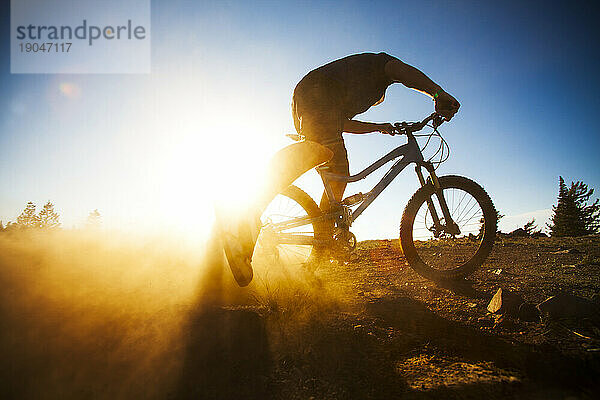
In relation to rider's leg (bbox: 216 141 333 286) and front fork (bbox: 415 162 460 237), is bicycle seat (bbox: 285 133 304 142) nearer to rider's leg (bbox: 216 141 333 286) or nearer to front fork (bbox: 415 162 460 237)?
rider's leg (bbox: 216 141 333 286)

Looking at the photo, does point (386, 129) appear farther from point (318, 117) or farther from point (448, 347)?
point (448, 347)

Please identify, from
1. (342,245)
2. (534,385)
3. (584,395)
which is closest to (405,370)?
(534,385)

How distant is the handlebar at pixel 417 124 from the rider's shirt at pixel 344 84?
63cm

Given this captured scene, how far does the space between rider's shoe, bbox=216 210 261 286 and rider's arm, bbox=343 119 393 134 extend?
257 centimetres

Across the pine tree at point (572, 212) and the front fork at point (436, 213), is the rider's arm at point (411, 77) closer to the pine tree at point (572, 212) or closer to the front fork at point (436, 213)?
the front fork at point (436, 213)

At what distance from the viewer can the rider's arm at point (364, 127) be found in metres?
3.88

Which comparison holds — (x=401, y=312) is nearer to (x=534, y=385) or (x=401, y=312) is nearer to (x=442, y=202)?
(x=534, y=385)

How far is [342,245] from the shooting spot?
11.3 feet

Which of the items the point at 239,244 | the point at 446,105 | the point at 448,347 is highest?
the point at 446,105

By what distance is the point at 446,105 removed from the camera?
329cm

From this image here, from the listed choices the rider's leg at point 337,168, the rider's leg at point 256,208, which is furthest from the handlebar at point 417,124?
the rider's leg at point 256,208

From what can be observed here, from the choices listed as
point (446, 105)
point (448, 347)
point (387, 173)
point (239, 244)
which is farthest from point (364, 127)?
point (448, 347)

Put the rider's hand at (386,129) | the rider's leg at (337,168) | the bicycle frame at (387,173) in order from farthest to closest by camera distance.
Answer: the rider's hand at (386,129)
the bicycle frame at (387,173)
the rider's leg at (337,168)

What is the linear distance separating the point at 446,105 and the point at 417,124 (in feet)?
1.37
